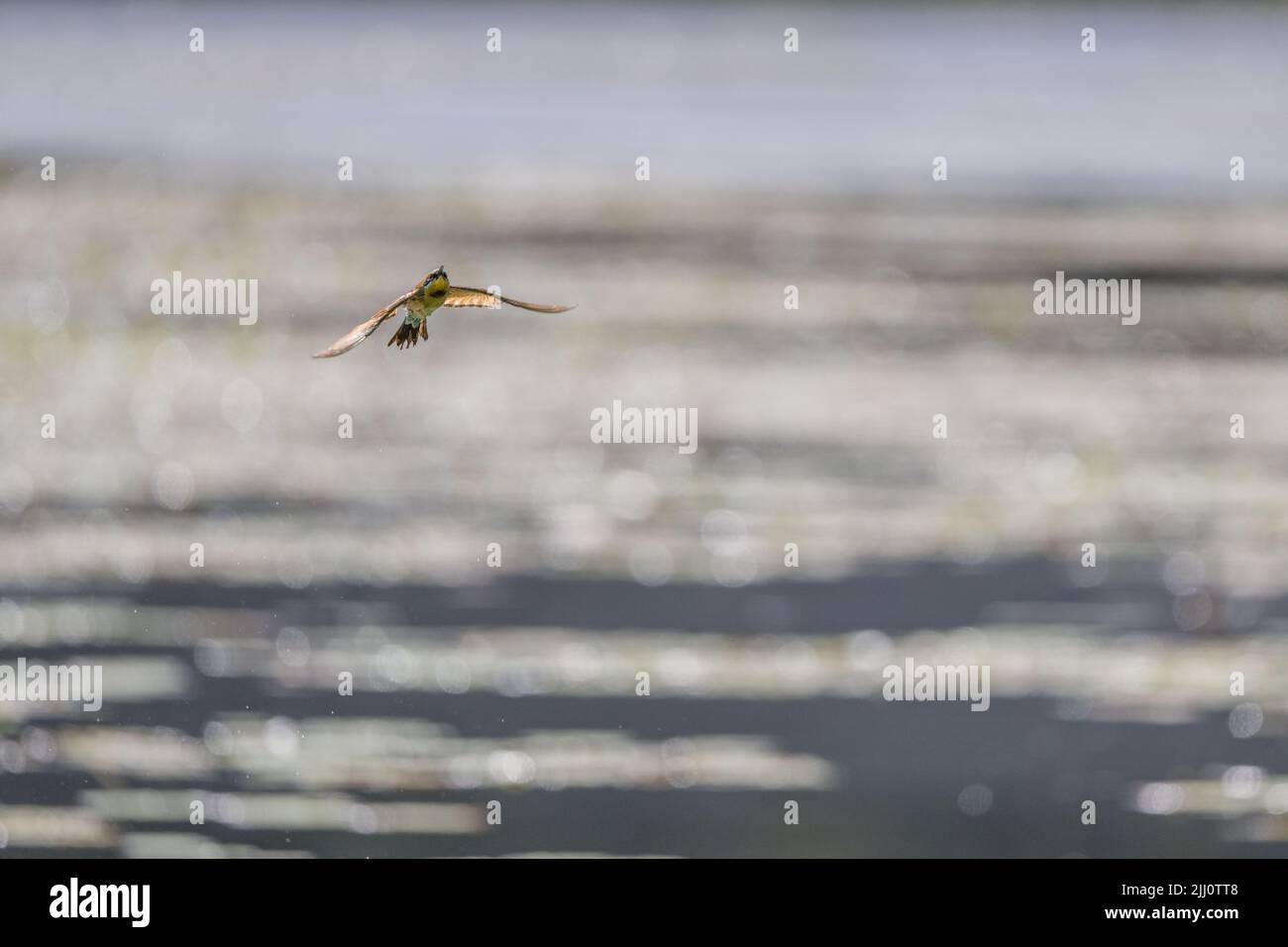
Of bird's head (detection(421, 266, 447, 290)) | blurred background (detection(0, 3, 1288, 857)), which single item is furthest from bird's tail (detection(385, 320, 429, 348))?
blurred background (detection(0, 3, 1288, 857))

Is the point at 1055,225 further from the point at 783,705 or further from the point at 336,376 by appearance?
the point at 783,705

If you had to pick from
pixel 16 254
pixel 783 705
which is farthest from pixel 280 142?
pixel 783 705

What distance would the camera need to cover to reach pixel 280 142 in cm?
1838

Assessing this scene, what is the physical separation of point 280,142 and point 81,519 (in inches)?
386

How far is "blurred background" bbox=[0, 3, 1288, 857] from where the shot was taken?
7371 millimetres

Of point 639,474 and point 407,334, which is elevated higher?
point 639,474

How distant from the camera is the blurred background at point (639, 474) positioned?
7.37 m

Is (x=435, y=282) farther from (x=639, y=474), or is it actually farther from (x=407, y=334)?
(x=639, y=474)

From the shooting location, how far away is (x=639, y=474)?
1083 cm

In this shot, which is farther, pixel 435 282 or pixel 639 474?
pixel 639 474

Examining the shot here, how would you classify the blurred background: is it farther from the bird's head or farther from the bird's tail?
the bird's head

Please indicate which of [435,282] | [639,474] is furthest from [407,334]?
[639,474]

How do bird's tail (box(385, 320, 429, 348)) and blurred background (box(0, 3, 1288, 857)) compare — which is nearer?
bird's tail (box(385, 320, 429, 348))

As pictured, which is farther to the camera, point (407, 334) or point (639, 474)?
point (639, 474)
